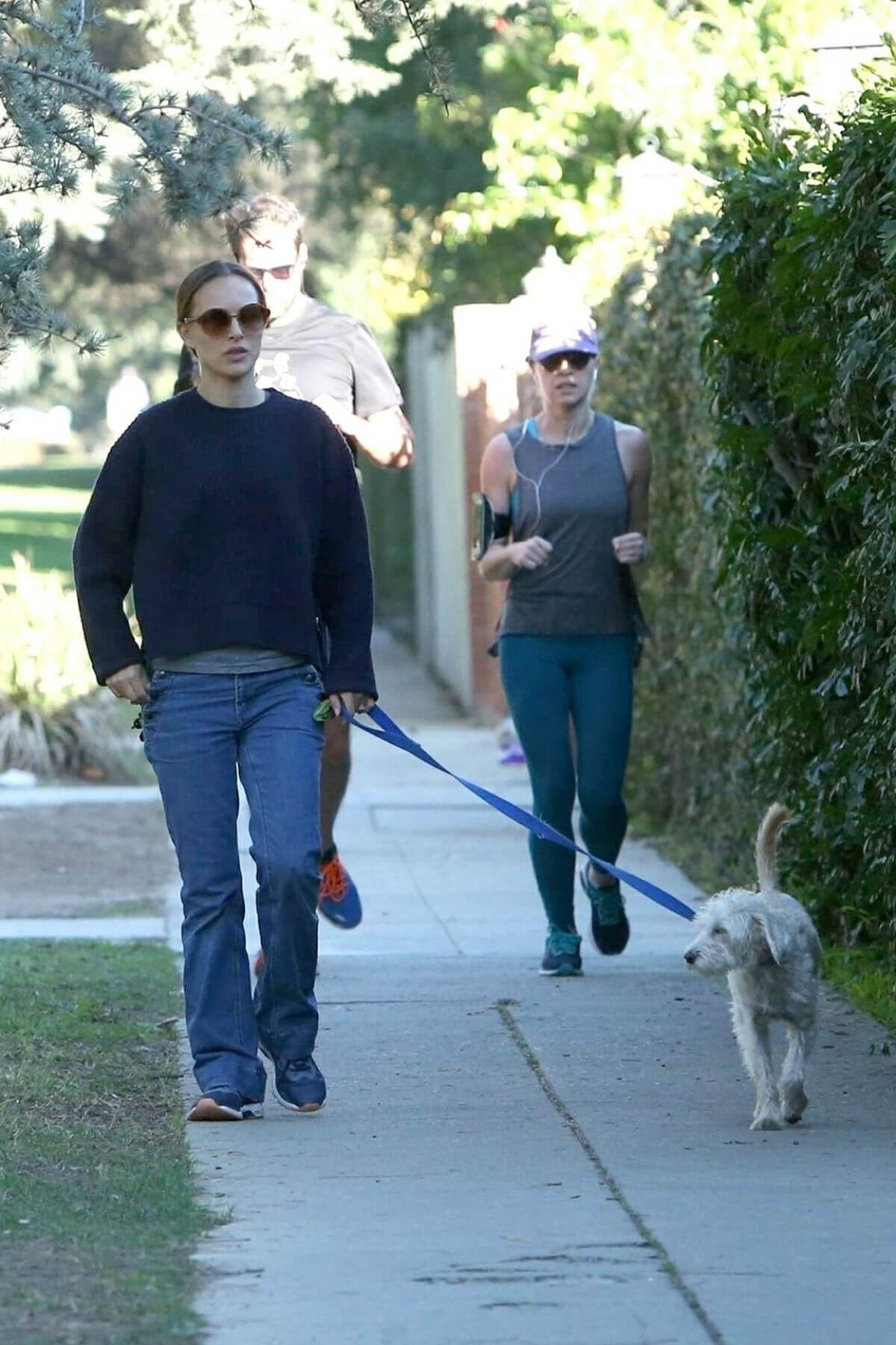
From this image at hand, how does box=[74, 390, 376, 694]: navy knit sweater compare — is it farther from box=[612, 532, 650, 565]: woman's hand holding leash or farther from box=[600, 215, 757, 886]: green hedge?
box=[600, 215, 757, 886]: green hedge

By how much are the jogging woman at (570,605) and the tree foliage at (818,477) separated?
0.38 metres

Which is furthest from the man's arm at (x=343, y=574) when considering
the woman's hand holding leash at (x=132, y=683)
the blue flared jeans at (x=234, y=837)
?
the woman's hand holding leash at (x=132, y=683)

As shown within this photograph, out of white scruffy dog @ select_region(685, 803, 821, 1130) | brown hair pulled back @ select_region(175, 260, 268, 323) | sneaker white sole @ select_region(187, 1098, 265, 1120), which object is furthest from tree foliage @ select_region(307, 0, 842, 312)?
sneaker white sole @ select_region(187, 1098, 265, 1120)

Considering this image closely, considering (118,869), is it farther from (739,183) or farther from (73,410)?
(73,410)

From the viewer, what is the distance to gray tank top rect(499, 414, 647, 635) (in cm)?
720

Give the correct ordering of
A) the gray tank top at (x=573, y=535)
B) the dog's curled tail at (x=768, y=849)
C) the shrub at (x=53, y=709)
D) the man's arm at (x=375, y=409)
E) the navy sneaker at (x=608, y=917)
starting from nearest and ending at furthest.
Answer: the dog's curled tail at (x=768, y=849) < the man's arm at (x=375, y=409) < the gray tank top at (x=573, y=535) < the navy sneaker at (x=608, y=917) < the shrub at (x=53, y=709)

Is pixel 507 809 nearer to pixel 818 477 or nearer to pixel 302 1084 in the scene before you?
pixel 302 1084

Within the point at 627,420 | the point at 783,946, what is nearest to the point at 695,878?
the point at 627,420

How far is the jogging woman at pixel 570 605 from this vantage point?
7.18 m

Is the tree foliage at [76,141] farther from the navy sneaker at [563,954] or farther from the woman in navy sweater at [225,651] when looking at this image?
the navy sneaker at [563,954]

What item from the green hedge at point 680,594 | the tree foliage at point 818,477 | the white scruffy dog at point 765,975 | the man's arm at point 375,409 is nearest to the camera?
the white scruffy dog at point 765,975

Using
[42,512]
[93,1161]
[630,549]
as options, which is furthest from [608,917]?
[42,512]

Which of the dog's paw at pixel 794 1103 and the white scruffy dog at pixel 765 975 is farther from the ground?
the white scruffy dog at pixel 765 975

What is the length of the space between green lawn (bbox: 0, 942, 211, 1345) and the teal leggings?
1.28m
